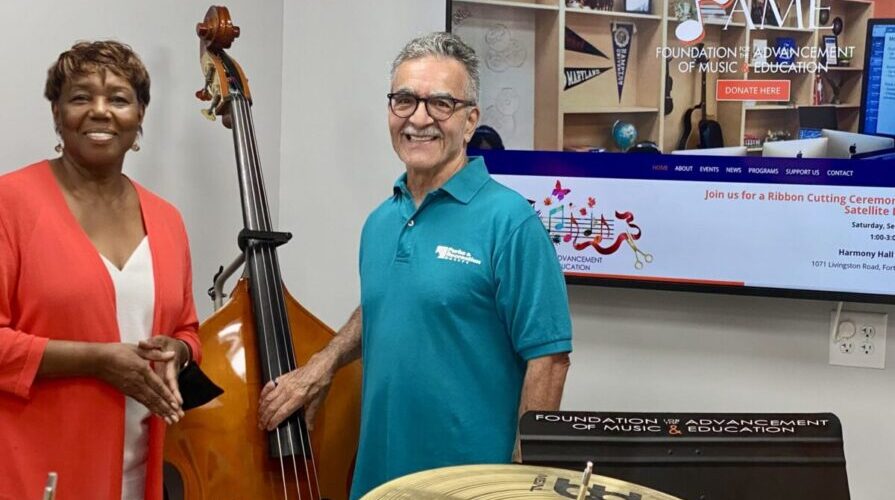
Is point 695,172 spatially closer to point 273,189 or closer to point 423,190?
point 423,190

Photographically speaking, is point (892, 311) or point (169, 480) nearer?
point (169, 480)

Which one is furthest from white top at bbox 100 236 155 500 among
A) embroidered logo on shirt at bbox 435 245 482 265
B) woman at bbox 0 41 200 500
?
embroidered logo on shirt at bbox 435 245 482 265

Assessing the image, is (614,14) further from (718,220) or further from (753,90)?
(718,220)

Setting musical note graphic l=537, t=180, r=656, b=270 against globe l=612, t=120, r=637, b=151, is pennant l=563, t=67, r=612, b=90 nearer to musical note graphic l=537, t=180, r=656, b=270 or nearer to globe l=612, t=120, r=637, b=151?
globe l=612, t=120, r=637, b=151

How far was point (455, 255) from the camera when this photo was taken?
64.7 inches

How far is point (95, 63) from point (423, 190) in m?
0.58

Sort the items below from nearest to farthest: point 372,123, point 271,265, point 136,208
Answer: point 136,208 → point 271,265 → point 372,123

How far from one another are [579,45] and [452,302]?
99 centimetres

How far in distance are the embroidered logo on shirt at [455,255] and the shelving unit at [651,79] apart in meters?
0.82

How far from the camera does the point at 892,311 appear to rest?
86.2 inches

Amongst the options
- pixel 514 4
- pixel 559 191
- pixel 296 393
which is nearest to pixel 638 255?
pixel 559 191

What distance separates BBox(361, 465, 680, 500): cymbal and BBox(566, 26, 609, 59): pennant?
154 centimetres

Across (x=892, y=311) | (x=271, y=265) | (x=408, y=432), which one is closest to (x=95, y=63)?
(x=271, y=265)

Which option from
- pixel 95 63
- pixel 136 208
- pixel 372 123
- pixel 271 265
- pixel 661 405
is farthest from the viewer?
pixel 372 123
